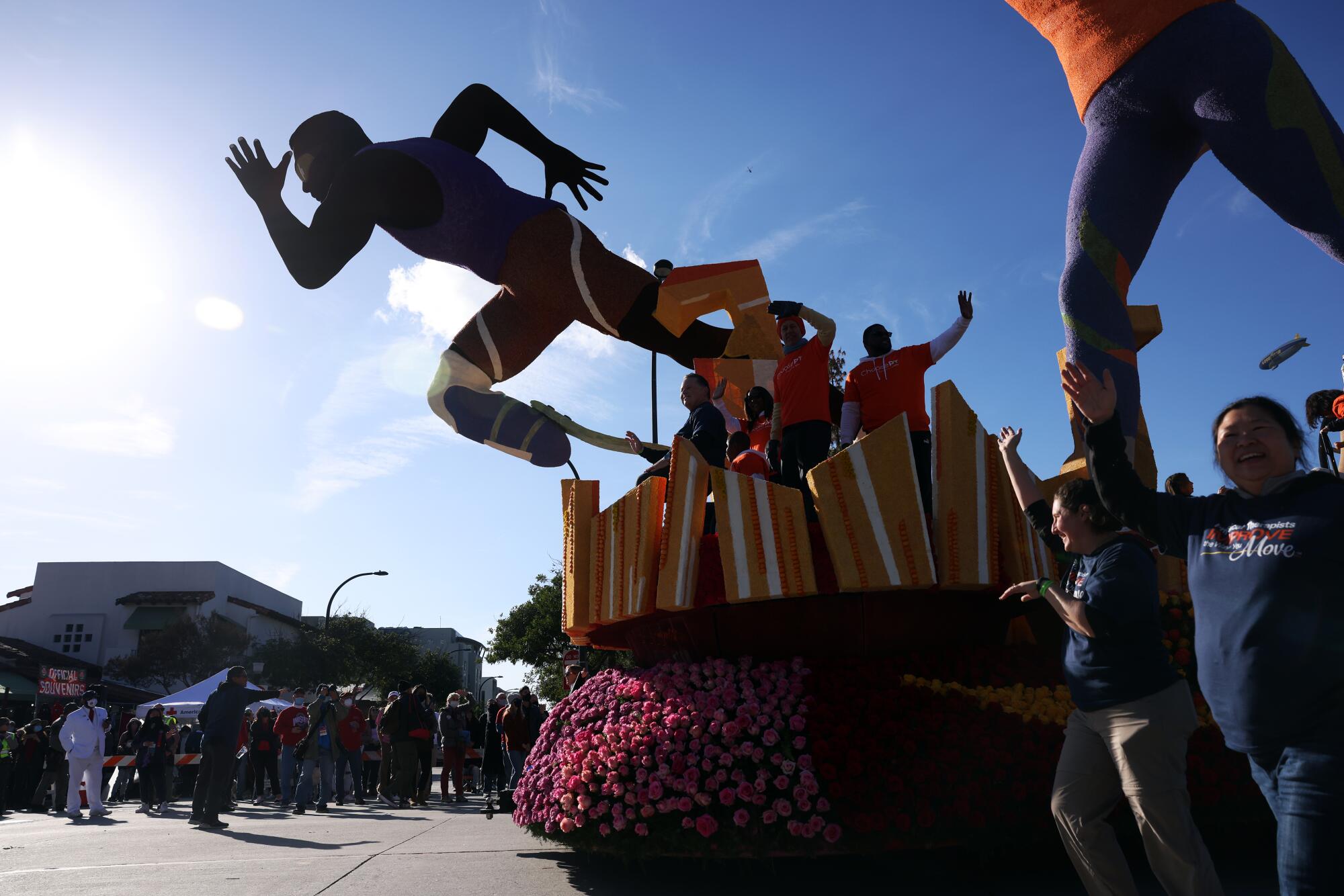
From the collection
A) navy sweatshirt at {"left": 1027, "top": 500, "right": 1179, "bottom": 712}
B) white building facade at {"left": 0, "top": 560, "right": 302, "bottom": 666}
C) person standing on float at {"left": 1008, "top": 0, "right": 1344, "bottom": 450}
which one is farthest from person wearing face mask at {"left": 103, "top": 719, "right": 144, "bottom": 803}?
white building facade at {"left": 0, "top": 560, "right": 302, "bottom": 666}

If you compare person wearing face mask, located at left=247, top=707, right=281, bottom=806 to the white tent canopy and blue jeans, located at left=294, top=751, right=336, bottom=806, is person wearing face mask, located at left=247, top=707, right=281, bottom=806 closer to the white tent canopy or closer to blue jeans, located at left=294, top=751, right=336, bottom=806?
blue jeans, located at left=294, top=751, right=336, bottom=806

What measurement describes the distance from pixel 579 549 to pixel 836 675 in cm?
230

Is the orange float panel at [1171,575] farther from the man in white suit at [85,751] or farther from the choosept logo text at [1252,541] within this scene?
the man in white suit at [85,751]

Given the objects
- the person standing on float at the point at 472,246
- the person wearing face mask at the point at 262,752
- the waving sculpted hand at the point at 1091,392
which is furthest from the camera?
the person wearing face mask at the point at 262,752

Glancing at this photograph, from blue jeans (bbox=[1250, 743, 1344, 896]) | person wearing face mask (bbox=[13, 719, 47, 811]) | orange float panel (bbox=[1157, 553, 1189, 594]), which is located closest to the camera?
blue jeans (bbox=[1250, 743, 1344, 896])

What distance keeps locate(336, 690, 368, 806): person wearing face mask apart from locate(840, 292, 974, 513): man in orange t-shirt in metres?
9.48

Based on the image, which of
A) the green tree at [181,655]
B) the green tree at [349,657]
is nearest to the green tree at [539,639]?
the green tree at [349,657]

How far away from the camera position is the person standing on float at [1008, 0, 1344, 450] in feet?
15.2

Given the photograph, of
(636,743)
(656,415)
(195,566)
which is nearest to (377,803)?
(656,415)

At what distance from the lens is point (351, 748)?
1348 centimetres

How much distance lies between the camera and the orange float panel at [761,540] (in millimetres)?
5613

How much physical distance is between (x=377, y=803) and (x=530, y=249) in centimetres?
930

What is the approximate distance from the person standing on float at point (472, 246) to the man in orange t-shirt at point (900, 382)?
3080mm

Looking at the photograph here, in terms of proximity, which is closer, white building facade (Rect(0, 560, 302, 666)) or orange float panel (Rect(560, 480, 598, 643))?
orange float panel (Rect(560, 480, 598, 643))
